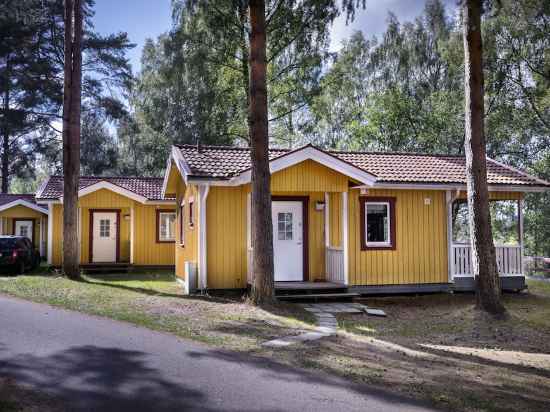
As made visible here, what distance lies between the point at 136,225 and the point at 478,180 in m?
14.4

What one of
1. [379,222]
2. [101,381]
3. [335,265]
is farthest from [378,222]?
[101,381]

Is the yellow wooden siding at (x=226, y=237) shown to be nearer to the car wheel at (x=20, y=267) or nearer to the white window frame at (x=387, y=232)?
the white window frame at (x=387, y=232)

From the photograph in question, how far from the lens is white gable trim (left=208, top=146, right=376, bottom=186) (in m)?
12.6

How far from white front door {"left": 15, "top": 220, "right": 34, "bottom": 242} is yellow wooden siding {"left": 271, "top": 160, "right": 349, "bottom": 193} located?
60.4 ft

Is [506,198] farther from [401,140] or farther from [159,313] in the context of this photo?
[401,140]

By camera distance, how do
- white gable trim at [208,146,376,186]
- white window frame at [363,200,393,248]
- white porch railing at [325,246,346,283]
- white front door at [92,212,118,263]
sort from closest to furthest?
white gable trim at [208,146,376,186], white porch railing at [325,246,346,283], white window frame at [363,200,393,248], white front door at [92,212,118,263]

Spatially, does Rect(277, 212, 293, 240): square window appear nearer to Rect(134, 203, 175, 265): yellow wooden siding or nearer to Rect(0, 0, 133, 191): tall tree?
Rect(134, 203, 175, 265): yellow wooden siding

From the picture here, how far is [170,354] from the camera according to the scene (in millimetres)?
6887

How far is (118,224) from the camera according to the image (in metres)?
22.2

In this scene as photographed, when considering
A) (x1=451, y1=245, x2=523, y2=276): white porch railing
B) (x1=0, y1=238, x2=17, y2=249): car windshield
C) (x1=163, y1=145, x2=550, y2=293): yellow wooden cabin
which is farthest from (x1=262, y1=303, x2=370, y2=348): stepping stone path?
(x1=0, y1=238, x2=17, y2=249): car windshield

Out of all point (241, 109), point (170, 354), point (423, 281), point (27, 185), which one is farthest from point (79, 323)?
point (27, 185)

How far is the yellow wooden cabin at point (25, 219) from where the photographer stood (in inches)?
1011

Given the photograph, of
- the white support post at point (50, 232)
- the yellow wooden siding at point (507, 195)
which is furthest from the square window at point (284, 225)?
the white support post at point (50, 232)

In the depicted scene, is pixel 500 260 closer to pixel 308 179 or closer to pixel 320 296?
pixel 320 296
